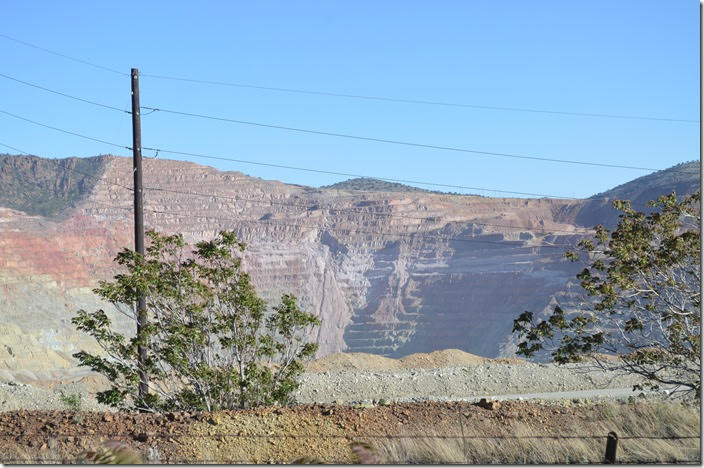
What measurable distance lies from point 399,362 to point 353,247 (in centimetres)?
9567

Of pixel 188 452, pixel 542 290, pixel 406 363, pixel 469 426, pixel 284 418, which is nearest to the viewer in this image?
pixel 188 452

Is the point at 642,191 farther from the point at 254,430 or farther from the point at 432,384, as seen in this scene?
the point at 254,430

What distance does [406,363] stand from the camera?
45.4m

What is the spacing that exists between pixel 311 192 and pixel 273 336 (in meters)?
137

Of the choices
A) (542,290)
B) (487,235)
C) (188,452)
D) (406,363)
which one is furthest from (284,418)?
(487,235)

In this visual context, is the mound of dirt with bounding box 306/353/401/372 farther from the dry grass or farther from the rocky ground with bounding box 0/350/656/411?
the dry grass

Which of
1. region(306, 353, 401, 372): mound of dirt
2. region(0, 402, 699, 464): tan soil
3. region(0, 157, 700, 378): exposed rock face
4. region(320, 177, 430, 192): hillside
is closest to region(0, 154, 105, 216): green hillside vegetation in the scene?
region(0, 157, 700, 378): exposed rock face

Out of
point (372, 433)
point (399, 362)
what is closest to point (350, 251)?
point (399, 362)

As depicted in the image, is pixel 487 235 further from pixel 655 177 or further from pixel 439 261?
pixel 655 177

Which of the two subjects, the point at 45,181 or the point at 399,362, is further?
the point at 45,181

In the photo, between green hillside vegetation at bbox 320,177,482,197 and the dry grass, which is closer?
the dry grass

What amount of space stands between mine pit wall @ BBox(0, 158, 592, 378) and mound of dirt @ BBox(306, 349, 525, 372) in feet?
172

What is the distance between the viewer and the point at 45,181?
438 feet

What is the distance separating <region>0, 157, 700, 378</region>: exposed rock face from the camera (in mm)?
109312
